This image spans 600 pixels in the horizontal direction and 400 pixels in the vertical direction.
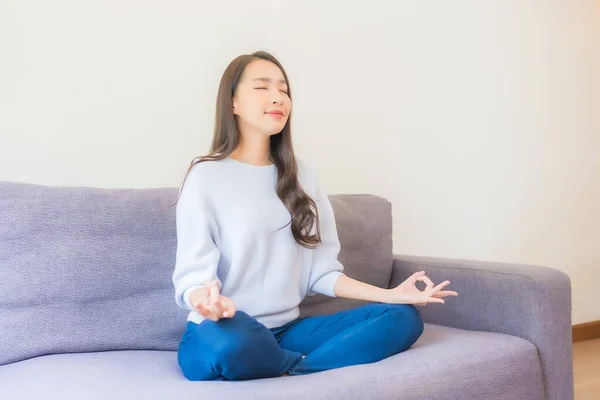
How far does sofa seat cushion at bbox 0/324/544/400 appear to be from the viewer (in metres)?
1.30

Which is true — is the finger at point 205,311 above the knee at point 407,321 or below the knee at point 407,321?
above

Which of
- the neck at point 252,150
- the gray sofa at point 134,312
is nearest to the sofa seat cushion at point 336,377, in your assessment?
the gray sofa at point 134,312

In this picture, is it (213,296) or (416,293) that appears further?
(416,293)

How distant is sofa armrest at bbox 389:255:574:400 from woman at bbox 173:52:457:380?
28 cm

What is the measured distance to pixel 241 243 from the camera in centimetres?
169

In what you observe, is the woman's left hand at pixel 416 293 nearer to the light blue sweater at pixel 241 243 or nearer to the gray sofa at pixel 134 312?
the gray sofa at pixel 134 312

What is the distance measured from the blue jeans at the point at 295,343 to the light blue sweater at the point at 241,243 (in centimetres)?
9

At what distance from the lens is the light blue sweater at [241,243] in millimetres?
1638

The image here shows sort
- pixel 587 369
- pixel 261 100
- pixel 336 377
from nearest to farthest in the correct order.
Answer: pixel 336 377
pixel 261 100
pixel 587 369

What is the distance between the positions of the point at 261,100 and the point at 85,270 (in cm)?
60

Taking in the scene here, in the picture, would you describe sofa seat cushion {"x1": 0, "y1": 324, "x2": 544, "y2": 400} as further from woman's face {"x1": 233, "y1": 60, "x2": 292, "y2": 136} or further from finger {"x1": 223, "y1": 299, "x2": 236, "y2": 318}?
woman's face {"x1": 233, "y1": 60, "x2": 292, "y2": 136}

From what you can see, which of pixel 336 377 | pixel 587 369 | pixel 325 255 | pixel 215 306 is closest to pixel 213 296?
pixel 215 306

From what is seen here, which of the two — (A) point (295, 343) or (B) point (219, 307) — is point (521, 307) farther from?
(B) point (219, 307)

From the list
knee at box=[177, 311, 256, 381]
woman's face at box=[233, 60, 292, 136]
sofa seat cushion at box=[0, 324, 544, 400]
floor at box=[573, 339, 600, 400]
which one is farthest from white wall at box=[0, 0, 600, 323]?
knee at box=[177, 311, 256, 381]
